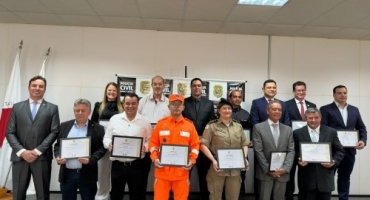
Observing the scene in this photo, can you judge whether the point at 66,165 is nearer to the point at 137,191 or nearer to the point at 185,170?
the point at 137,191

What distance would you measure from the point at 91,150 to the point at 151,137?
2.19 ft

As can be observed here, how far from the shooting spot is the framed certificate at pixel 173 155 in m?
2.84

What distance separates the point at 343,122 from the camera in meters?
4.07

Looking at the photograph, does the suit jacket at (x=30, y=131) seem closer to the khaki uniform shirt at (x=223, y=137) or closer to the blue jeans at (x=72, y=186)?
the blue jeans at (x=72, y=186)

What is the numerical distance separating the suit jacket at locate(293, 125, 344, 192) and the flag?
430 centimetres

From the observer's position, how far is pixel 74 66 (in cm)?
490

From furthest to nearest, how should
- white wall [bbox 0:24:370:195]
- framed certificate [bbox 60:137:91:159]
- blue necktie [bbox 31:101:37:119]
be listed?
white wall [bbox 0:24:370:195] < blue necktie [bbox 31:101:37:119] < framed certificate [bbox 60:137:91:159]

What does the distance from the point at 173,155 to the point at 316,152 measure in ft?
5.29

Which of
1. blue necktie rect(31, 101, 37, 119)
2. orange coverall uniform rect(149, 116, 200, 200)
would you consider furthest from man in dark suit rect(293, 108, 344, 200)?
blue necktie rect(31, 101, 37, 119)

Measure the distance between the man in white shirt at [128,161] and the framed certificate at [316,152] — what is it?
1793mm

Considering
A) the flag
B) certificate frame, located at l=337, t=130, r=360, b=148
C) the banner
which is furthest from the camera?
the banner

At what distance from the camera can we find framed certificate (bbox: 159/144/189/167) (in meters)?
2.84

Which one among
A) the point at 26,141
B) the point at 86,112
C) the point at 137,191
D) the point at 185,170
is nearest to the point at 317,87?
the point at 185,170

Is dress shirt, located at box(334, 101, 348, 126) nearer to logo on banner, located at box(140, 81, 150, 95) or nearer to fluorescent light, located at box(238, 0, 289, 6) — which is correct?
fluorescent light, located at box(238, 0, 289, 6)
